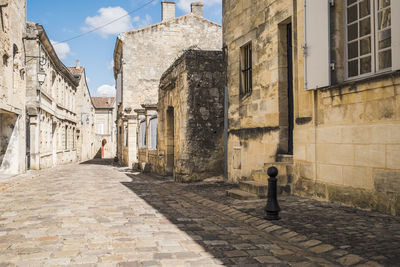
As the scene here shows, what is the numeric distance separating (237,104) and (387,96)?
4725mm

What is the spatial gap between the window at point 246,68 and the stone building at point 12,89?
27.6 feet

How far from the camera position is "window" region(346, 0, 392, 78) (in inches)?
197

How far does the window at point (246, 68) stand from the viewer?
909 centimetres

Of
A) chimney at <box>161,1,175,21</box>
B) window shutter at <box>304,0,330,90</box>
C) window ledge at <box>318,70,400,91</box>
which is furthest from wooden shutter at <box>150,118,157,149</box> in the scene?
chimney at <box>161,1,175,21</box>

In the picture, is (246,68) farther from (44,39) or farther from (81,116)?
(81,116)

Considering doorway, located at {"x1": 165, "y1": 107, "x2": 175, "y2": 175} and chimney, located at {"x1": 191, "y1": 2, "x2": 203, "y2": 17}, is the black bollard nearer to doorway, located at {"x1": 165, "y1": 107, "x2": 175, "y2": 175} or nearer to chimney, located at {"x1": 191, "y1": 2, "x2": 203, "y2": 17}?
doorway, located at {"x1": 165, "y1": 107, "x2": 175, "y2": 175}

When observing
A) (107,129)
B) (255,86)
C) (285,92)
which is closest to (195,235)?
(285,92)

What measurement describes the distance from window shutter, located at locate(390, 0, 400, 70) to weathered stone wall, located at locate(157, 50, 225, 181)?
20.6 feet

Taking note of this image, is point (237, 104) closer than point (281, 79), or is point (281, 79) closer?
point (281, 79)

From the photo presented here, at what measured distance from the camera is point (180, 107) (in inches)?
442

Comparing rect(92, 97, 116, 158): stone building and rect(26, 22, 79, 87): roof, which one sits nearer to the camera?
rect(26, 22, 79, 87): roof

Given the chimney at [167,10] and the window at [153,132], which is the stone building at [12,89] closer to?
the window at [153,132]

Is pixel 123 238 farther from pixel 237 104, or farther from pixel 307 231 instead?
pixel 237 104

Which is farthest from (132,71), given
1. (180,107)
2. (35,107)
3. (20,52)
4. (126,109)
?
(180,107)
